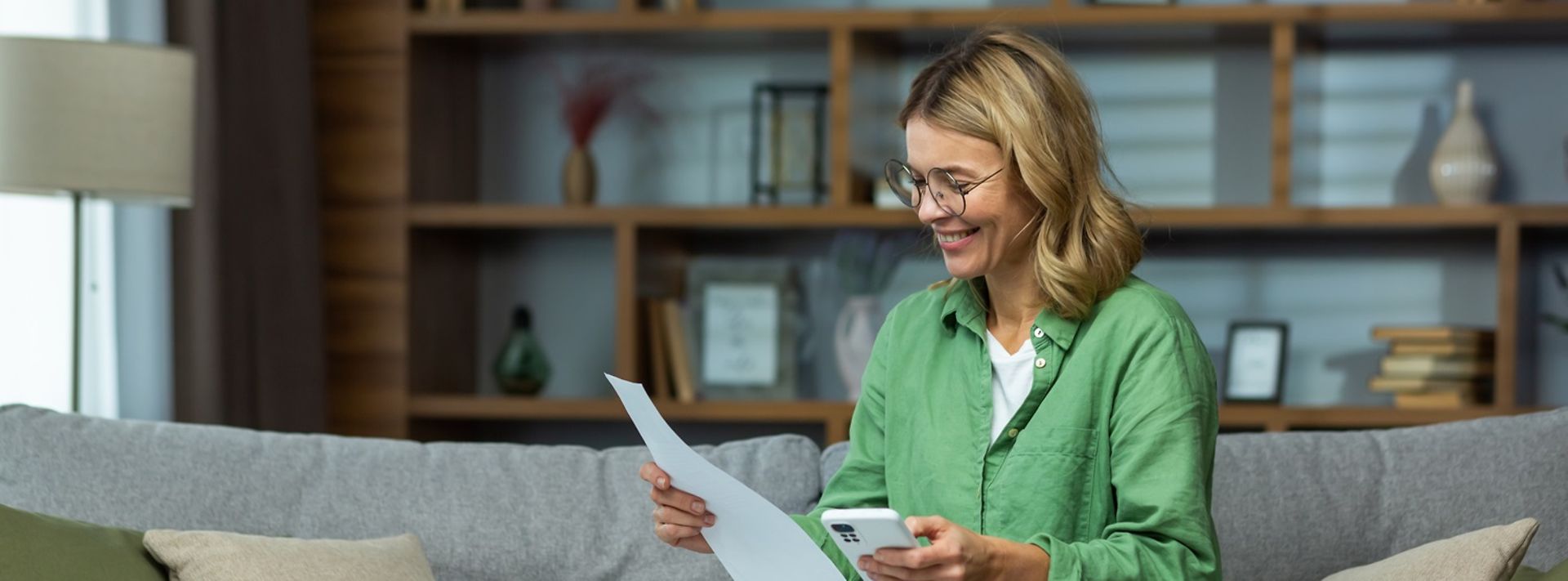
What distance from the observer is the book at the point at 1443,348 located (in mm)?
3180

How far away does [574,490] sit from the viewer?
1.96 m

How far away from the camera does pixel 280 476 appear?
195 cm

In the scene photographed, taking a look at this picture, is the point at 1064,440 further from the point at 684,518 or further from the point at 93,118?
the point at 93,118

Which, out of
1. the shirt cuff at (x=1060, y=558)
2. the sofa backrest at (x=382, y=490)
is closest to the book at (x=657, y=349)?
the sofa backrest at (x=382, y=490)

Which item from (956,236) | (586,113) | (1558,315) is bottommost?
(1558,315)

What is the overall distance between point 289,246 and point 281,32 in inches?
17.3

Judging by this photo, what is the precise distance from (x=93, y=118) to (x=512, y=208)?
3.70 feet

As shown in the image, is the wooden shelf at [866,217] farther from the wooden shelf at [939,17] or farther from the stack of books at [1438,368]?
the wooden shelf at [939,17]

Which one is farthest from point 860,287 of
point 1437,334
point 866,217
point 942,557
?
point 942,557

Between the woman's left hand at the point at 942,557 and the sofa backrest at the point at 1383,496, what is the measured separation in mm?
693

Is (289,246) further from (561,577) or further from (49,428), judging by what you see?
(561,577)

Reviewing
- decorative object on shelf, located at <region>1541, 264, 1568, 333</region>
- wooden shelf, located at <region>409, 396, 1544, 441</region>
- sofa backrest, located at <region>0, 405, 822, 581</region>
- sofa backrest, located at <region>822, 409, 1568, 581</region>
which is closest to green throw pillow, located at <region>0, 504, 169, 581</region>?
sofa backrest, located at <region>0, 405, 822, 581</region>

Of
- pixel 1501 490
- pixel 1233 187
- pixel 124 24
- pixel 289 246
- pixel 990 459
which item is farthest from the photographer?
pixel 1233 187

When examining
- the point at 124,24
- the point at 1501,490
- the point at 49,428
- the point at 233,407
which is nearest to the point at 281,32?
the point at 124,24
